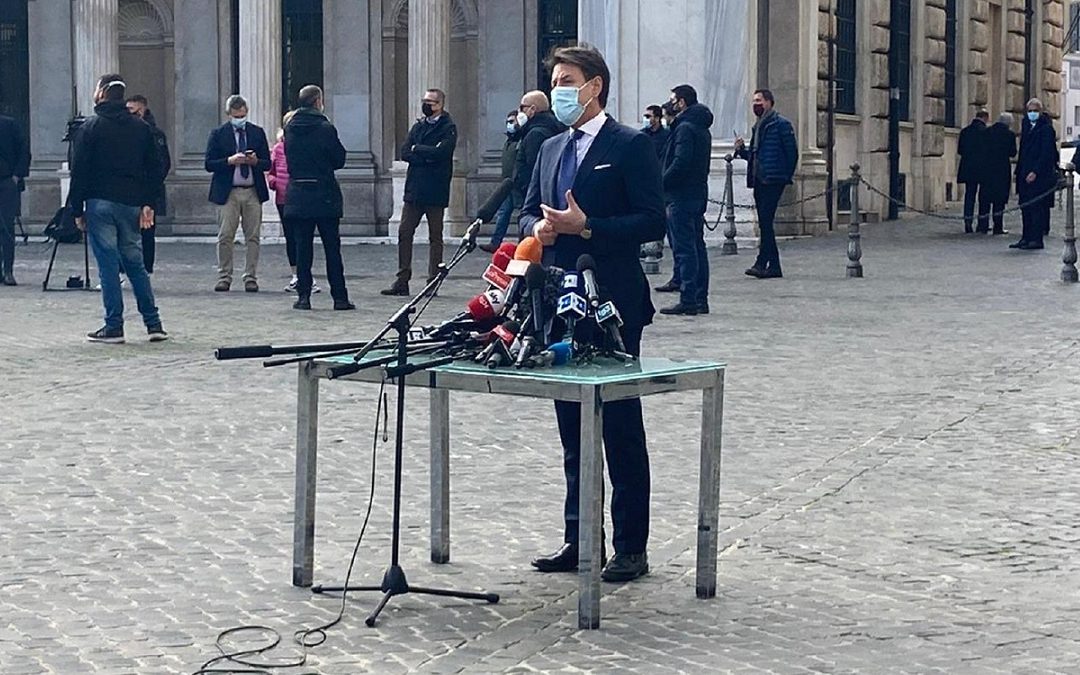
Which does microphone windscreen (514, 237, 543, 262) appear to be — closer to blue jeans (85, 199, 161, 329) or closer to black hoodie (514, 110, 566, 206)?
blue jeans (85, 199, 161, 329)

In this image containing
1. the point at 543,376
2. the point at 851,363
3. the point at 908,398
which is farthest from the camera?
the point at 851,363

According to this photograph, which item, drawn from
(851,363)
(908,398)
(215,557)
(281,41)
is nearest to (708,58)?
(281,41)

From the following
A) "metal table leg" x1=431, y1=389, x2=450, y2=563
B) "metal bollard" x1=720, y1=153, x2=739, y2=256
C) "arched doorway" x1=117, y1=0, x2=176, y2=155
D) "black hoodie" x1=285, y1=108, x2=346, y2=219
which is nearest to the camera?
"metal table leg" x1=431, y1=389, x2=450, y2=563

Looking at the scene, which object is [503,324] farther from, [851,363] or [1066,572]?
[851,363]

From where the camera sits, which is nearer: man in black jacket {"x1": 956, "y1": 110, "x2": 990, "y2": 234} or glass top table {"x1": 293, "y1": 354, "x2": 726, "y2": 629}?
glass top table {"x1": 293, "y1": 354, "x2": 726, "y2": 629}

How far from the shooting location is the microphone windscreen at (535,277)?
614cm

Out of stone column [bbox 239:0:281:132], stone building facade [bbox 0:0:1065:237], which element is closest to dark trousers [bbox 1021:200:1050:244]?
stone building facade [bbox 0:0:1065:237]

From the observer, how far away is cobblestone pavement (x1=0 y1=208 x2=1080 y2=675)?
18.9ft

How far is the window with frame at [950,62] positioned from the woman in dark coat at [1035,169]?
39.9 feet

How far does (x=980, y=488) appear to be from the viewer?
27.2ft

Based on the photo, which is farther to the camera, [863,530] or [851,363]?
[851,363]

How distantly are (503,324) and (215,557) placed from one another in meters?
1.44

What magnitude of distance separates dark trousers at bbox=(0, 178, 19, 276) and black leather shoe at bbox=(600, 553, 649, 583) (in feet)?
48.5

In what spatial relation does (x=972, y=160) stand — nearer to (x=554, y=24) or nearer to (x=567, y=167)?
(x=554, y=24)
